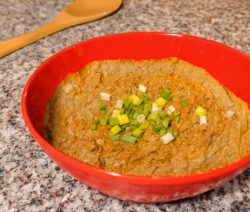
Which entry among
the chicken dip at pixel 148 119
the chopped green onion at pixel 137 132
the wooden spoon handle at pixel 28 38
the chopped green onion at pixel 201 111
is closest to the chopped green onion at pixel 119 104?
the chicken dip at pixel 148 119

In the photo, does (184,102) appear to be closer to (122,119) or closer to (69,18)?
(122,119)

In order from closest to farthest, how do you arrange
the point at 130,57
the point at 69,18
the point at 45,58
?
the point at 130,57 < the point at 45,58 < the point at 69,18

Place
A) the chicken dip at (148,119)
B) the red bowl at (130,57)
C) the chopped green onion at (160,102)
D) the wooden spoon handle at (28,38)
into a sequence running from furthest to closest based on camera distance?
the wooden spoon handle at (28,38) → the chopped green onion at (160,102) → the chicken dip at (148,119) → the red bowl at (130,57)

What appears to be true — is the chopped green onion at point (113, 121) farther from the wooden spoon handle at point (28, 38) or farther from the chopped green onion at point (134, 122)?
the wooden spoon handle at point (28, 38)

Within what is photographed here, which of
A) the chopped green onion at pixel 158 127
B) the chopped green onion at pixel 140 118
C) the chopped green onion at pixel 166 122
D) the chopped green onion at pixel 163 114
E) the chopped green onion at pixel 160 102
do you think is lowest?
the chopped green onion at pixel 140 118

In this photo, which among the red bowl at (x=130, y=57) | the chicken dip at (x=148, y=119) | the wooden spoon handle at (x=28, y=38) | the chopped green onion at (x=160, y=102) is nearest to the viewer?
the red bowl at (x=130, y=57)

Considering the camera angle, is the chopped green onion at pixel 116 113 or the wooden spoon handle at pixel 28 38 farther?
the wooden spoon handle at pixel 28 38

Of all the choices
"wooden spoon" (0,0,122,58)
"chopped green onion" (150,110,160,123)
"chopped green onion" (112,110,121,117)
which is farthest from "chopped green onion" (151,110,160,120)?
"wooden spoon" (0,0,122,58)

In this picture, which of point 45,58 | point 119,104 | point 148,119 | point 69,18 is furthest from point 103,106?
point 69,18

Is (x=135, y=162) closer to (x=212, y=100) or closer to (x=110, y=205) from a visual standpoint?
(x=110, y=205)
